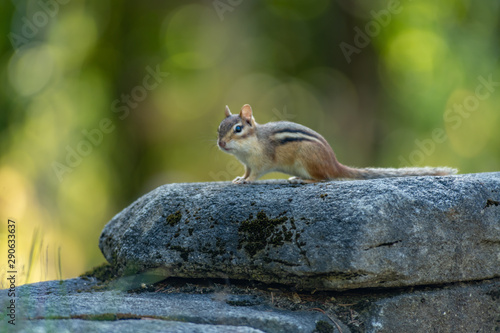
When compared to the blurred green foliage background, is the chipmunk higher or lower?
lower

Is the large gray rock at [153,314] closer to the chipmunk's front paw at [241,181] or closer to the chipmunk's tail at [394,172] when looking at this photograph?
the chipmunk's front paw at [241,181]

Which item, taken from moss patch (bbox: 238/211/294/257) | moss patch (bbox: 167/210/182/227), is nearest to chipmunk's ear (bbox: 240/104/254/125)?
moss patch (bbox: 167/210/182/227)

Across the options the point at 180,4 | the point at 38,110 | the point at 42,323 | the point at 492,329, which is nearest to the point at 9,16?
the point at 38,110

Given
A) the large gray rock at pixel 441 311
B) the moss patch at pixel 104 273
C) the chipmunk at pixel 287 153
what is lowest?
the large gray rock at pixel 441 311

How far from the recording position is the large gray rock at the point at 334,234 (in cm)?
368

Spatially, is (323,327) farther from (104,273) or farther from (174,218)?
(104,273)

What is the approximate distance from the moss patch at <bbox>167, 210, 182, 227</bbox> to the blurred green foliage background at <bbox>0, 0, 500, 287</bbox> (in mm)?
7086

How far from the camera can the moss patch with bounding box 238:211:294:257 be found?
3900 millimetres

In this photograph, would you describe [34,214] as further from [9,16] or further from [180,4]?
[180,4]

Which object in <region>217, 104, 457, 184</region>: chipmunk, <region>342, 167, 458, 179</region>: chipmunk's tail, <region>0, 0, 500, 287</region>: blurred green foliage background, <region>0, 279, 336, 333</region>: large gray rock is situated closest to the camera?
<region>0, 279, 336, 333</region>: large gray rock

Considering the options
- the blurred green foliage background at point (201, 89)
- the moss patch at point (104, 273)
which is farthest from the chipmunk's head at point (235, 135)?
the blurred green foliage background at point (201, 89)

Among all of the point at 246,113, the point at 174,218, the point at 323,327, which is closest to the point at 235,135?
the point at 246,113

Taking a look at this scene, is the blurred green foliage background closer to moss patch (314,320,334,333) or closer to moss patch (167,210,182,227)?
moss patch (167,210,182,227)

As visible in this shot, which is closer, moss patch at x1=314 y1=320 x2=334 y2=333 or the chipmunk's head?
moss patch at x1=314 y1=320 x2=334 y2=333
